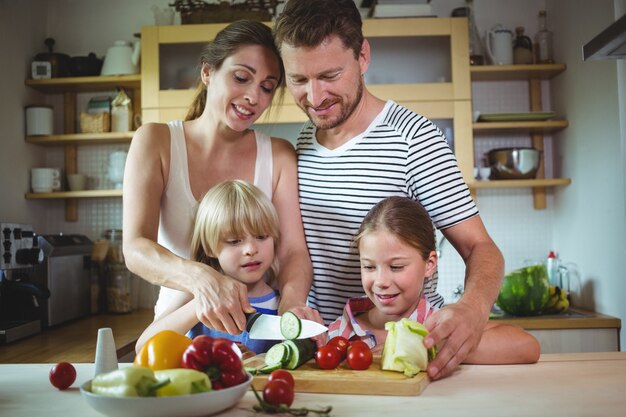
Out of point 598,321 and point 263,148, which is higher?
point 263,148

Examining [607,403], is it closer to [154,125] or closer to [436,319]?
[436,319]

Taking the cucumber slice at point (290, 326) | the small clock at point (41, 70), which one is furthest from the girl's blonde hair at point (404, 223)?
the small clock at point (41, 70)

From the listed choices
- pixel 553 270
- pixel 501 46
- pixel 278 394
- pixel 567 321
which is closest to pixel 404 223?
pixel 278 394

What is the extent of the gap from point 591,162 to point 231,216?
2.17m

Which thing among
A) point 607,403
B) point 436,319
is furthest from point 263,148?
point 607,403

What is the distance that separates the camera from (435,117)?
3.37 m

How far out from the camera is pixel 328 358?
3.92 ft

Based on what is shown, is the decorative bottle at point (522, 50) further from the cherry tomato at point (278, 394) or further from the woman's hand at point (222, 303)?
the cherry tomato at point (278, 394)

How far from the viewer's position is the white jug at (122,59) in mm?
3551

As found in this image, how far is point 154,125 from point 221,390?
1.02 m

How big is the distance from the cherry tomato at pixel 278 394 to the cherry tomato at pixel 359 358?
0.23 metres

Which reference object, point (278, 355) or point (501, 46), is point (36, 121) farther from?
point (278, 355)

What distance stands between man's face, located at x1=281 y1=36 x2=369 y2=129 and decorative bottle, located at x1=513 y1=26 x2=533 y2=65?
2.24 metres

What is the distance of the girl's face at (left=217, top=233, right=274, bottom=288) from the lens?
162 cm
